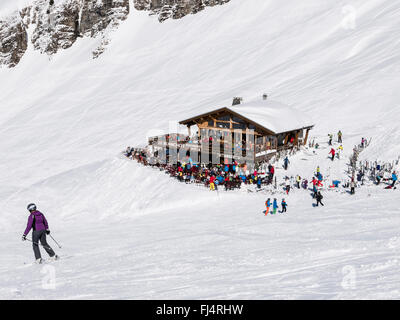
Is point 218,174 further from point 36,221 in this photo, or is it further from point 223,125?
point 36,221

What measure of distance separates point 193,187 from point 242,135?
240 inches

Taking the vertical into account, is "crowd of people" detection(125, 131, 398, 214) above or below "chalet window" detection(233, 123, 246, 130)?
below

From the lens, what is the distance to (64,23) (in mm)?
87125

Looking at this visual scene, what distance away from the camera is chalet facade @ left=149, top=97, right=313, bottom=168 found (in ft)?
86.7

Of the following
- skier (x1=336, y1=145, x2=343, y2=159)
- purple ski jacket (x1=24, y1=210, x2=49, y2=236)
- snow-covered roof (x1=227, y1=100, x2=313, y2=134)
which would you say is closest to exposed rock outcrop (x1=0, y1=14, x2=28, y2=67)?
snow-covered roof (x1=227, y1=100, x2=313, y2=134)

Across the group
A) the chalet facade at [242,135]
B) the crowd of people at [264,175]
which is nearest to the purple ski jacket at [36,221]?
the crowd of people at [264,175]

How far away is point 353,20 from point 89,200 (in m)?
47.0

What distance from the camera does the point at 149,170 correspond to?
2742cm

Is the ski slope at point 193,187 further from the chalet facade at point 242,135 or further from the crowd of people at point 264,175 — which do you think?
the chalet facade at point 242,135

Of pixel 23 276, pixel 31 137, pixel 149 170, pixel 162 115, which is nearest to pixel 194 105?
pixel 162 115

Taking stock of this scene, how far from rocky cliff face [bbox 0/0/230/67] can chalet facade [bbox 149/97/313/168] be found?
54104 mm

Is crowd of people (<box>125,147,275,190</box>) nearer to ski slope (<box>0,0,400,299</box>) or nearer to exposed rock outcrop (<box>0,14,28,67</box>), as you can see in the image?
ski slope (<box>0,0,400,299</box>)
